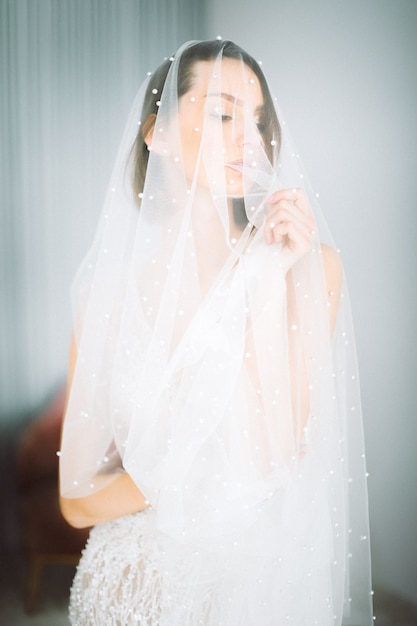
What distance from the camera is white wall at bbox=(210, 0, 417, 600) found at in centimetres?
100

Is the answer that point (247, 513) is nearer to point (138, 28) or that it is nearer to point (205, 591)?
point (205, 591)

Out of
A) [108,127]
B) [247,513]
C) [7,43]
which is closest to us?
[247,513]

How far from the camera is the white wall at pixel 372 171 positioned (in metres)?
1.00

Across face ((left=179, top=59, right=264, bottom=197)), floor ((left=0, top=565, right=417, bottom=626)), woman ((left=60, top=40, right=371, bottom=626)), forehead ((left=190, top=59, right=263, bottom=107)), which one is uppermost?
forehead ((left=190, top=59, right=263, bottom=107))

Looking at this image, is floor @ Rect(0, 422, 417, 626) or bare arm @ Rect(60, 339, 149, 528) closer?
bare arm @ Rect(60, 339, 149, 528)

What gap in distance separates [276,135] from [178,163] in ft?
0.49

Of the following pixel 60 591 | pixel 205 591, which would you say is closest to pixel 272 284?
pixel 205 591

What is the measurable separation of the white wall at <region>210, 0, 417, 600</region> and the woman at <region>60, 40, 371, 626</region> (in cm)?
22

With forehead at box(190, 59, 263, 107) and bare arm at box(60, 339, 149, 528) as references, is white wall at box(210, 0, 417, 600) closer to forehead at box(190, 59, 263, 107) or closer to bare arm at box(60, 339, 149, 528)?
forehead at box(190, 59, 263, 107)

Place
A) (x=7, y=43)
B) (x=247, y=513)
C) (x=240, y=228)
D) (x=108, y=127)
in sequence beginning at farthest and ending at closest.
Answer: (x=108, y=127), (x=7, y=43), (x=240, y=228), (x=247, y=513)

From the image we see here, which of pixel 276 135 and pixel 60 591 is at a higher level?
pixel 276 135

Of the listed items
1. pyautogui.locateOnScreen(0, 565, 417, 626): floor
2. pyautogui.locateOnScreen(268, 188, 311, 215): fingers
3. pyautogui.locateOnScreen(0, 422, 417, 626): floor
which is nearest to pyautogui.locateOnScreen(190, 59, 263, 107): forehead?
pyautogui.locateOnScreen(268, 188, 311, 215): fingers

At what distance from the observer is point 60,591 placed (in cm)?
122

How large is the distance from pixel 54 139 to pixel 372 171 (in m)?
0.64
